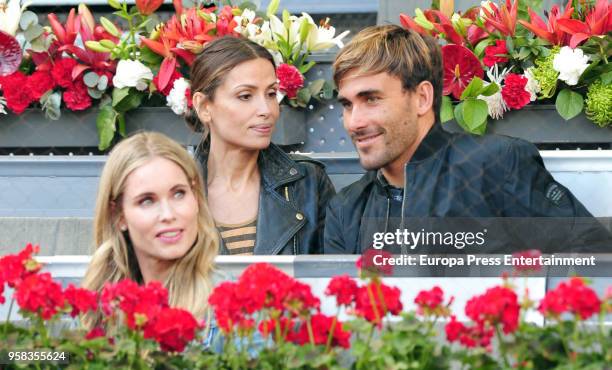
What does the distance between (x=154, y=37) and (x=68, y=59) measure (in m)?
0.33

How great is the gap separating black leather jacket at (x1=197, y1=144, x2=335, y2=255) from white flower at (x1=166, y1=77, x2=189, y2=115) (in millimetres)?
250

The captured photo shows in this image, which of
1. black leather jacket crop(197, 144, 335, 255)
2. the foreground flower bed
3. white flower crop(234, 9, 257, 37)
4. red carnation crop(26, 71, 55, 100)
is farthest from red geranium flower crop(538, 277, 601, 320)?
red carnation crop(26, 71, 55, 100)

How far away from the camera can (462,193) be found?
285cm

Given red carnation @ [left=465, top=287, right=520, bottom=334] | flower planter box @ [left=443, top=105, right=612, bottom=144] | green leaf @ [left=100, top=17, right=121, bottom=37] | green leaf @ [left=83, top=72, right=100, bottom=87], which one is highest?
green leaf @ [left=100, top=17, right=121, bottom=37]

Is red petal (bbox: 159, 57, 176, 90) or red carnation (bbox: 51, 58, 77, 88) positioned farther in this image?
red carnation (bbox: 51, 58, 77, 88)

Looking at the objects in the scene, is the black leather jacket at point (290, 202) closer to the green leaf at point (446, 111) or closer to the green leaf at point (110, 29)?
the green leaf at point (446, 111)

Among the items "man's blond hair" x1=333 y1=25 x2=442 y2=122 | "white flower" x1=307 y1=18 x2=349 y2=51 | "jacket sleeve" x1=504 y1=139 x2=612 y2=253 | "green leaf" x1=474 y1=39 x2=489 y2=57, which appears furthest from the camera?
"white flower" x1=307 y1=18 x2=349 y2=51

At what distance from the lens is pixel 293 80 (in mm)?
3463

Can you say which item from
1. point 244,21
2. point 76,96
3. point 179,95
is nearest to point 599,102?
point 244,21

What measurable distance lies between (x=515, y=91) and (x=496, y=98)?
0.06 metres

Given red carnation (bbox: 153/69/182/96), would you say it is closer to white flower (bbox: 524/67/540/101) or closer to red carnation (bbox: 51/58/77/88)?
red carnation (bbox: 51/58/77/88)

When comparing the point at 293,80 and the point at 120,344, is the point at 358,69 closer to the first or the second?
the point at 293,80

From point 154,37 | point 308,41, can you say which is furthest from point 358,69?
point 154,37

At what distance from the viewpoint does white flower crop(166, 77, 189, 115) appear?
3451mm
